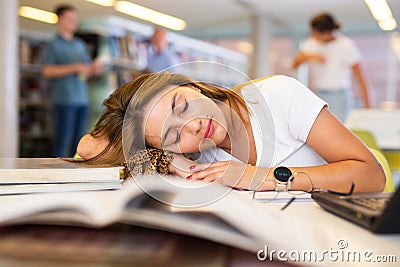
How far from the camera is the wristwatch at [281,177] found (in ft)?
2.48

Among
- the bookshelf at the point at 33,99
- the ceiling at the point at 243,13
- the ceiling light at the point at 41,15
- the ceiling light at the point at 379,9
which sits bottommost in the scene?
the bookshelf at the point at 33,99

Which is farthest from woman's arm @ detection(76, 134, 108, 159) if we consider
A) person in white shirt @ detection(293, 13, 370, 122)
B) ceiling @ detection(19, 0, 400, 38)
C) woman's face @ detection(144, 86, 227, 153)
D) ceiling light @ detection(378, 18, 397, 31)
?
ceiling light @ detection(378, 18, 397, 31)

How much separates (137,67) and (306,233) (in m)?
5.47

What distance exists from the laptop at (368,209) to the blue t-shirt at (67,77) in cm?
366

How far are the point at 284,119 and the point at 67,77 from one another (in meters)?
3.31

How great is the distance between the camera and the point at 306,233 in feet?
1.32

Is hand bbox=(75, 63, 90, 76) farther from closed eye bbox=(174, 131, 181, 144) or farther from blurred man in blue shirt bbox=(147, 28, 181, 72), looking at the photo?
closed eye bbox=(174, 131, 181, 144)

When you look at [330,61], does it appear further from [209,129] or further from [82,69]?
[209,129]

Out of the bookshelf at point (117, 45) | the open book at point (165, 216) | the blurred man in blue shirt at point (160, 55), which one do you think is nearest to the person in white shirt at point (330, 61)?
the blurred man in blue shirt at point (160, 55)

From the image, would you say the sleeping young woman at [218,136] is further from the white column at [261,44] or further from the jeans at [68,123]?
the white column at [261,44]

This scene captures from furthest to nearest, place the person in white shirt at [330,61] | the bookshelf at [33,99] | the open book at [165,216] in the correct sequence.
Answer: the bookshelf at [33,99]
the person in white shirt at [330,61]
the open book at [165,216]

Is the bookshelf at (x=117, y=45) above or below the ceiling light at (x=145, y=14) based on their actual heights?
below

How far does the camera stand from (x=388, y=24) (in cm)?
753

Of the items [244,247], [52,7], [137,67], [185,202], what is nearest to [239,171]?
[185,202]
